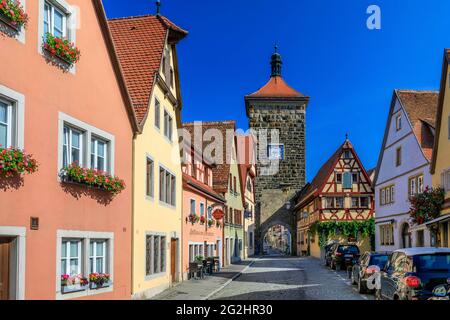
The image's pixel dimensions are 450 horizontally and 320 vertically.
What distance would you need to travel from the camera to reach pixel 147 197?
1872 centimetres

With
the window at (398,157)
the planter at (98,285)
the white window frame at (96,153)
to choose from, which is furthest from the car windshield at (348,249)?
the white window frame at (96,153)

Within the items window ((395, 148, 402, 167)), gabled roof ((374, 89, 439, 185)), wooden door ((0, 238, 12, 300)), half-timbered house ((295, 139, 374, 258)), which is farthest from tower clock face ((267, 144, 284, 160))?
wooden door ((0, 238, 12, 300))

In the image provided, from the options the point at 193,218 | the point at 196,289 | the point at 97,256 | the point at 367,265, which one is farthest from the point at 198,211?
the point at 97,256

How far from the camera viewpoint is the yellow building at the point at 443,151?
24719 mm

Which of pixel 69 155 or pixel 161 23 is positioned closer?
pixel 69 155

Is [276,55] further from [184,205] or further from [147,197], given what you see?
[147,197]

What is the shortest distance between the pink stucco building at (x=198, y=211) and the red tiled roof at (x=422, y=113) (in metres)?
10.5

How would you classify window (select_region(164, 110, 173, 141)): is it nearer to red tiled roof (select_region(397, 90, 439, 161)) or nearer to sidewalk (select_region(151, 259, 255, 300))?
sidewalk (select_region(151, 259, 255, 300))

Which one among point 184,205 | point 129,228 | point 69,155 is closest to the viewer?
point 69,155

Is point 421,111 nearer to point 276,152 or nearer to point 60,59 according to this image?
point 60,59

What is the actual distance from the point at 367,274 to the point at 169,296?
20.9 ft

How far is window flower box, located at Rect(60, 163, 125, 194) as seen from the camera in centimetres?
1266

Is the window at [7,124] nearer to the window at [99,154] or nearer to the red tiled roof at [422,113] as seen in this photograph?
the window at [99,154]
